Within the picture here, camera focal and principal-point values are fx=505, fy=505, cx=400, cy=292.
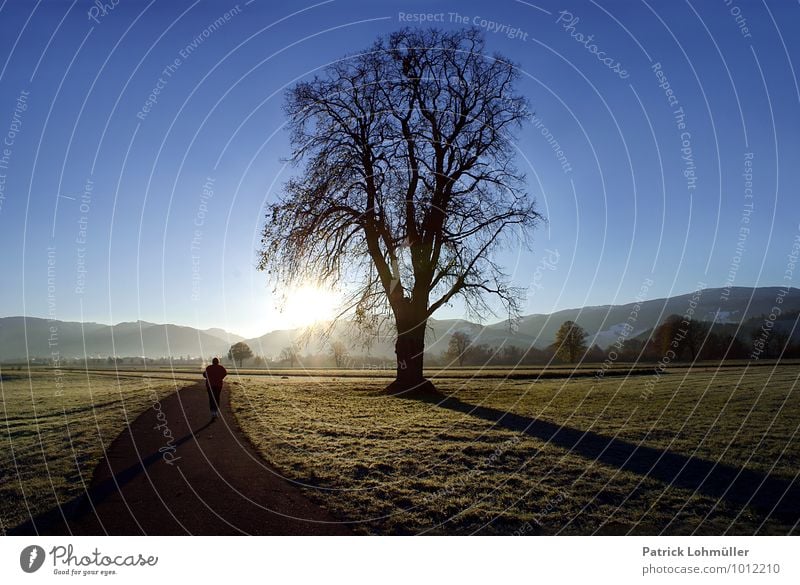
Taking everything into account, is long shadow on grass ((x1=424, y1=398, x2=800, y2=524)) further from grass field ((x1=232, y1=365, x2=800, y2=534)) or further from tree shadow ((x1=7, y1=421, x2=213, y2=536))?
tree shadow ((x1=7, y1=421, x2=213, y2=536))

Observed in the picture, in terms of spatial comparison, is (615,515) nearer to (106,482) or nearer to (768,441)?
(768,441)

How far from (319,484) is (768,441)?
12223 millimetres

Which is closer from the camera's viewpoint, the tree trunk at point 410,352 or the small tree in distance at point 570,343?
the tree trunk at point 410,352

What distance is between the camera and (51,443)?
46.9 ft

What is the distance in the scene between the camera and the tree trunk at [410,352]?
2530 centimetres

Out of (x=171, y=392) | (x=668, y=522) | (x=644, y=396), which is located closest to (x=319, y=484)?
(x=668, y=522)

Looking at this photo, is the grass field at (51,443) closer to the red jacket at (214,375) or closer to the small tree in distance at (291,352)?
the red jacket at (214,375)

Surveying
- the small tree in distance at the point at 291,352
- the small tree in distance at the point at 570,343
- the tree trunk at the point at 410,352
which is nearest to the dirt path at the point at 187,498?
the small tree in distance at the point at 291,352

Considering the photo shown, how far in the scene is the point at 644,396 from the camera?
2525 cm

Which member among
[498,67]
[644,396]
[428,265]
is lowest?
[644,396]
